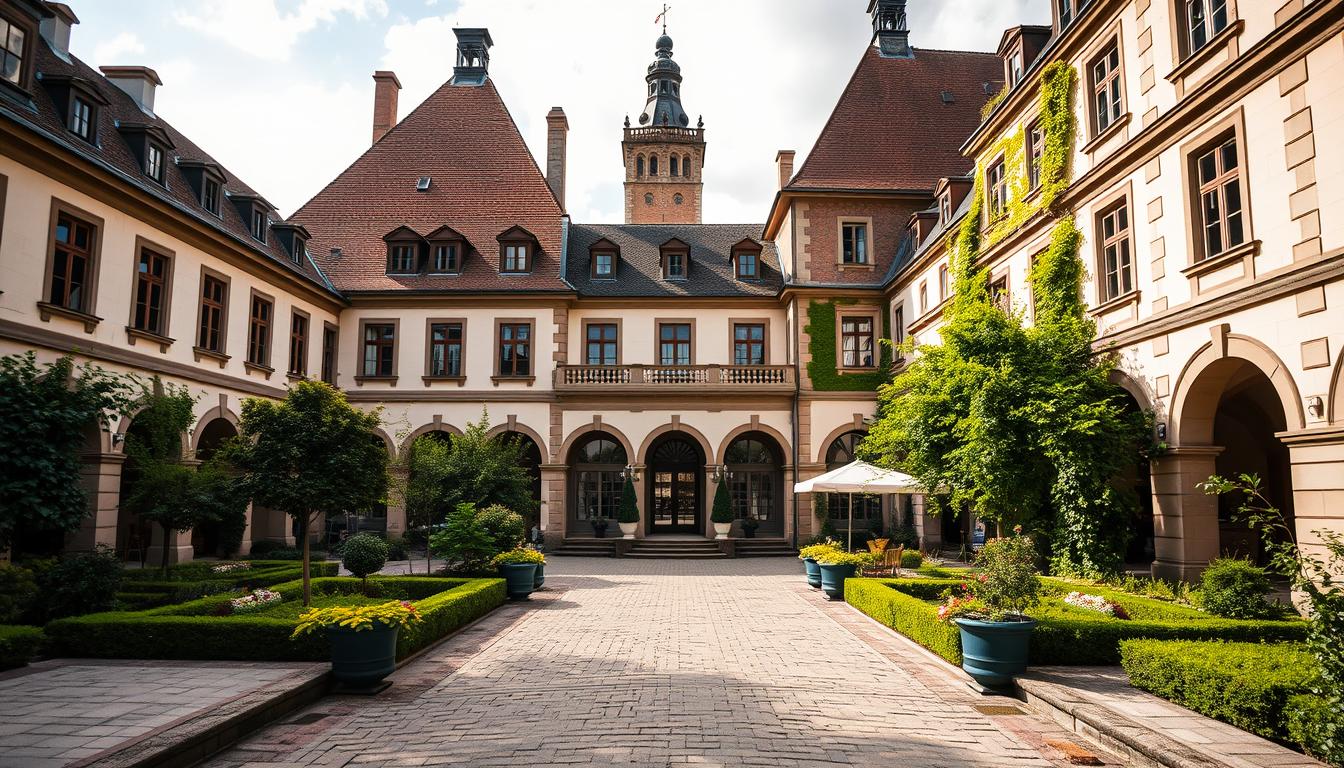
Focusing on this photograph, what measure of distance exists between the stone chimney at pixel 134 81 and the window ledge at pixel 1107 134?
80.3ft

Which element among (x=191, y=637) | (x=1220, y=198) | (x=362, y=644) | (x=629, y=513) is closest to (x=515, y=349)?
(x=629, y=513)

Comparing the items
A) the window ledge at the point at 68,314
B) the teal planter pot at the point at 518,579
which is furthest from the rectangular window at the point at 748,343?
the window ledge at the point at 68,314

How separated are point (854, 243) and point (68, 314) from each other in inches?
884

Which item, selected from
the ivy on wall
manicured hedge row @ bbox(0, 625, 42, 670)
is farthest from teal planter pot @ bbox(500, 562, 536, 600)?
the ivy on wall

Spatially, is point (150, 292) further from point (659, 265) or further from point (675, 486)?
point (675, 486)

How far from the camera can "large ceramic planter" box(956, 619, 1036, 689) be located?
8.39 meters

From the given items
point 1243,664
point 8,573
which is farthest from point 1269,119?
point 8,573

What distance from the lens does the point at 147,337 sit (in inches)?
715

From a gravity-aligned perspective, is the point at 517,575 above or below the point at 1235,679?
below

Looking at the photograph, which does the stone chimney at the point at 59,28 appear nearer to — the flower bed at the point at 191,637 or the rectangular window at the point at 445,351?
the rectangular window at the point at 445,351

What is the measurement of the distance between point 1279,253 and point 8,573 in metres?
17.8

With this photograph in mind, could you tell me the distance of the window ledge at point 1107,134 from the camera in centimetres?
1455

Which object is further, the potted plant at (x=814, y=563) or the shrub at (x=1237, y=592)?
the potted plant at (x=814, y=563)

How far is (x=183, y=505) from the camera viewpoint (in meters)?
16.0
